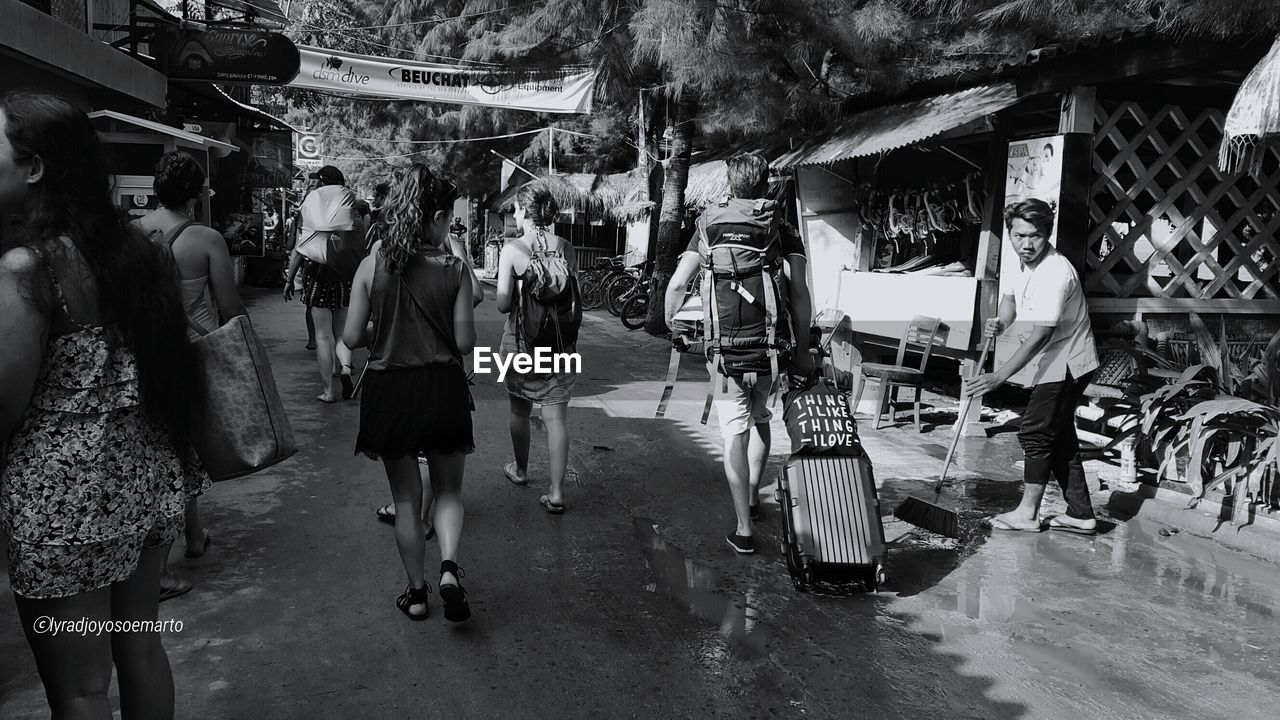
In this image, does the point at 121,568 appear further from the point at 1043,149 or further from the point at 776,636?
the point at 1043,149

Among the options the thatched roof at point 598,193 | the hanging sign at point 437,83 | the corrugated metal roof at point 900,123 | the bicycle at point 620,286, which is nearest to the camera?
the corrugated metal roof at point 900,123

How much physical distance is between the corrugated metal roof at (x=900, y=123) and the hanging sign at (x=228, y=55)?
21.2ft

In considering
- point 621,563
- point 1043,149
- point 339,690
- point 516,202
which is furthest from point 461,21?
point 339,690

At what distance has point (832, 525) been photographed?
4406mm

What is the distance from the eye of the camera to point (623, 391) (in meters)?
9.59

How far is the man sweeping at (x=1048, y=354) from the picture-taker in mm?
5137

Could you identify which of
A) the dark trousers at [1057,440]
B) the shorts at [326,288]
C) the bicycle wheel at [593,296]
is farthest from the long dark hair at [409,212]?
the bicycle wheel at [593,296]

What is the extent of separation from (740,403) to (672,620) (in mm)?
1244

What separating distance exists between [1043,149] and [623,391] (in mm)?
4352

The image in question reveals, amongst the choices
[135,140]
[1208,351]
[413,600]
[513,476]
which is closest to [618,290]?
[135,140]

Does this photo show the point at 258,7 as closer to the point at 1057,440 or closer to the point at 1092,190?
the point at 1092,190

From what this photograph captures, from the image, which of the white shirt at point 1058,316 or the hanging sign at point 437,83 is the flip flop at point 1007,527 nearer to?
the white shirt at point 1058,316

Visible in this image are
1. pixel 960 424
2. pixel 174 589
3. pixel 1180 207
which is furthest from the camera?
pixel 1180 207

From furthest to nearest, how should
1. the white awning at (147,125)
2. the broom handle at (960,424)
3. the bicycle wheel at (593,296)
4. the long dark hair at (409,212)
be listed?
1. the bicycle wheel at (593,296)
2. the white awning at (147,125)
3. the broom handle at (960,424)
4. the long dark hair at (409,212)
